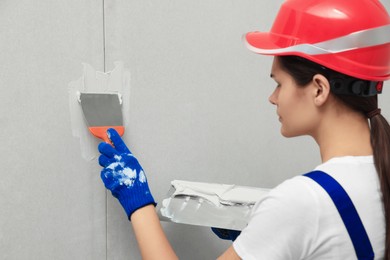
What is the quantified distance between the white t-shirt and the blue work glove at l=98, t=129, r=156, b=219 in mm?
306

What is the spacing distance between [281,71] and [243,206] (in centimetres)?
45

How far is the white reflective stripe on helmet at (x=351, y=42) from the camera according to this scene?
30.1 inches

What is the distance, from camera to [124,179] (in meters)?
1.01

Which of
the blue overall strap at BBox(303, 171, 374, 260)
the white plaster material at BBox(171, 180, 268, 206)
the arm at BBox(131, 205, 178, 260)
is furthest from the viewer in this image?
the white plaster material at BBox(171, 180, 268, 206)

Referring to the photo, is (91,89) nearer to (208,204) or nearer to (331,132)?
(208,204)

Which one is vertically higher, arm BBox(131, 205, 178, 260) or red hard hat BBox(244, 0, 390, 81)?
red hard hat BBox(244, 0, 390, 81)

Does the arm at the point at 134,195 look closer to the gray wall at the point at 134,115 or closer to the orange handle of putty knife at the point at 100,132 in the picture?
the orange handle of putty knife at the point at 100,132

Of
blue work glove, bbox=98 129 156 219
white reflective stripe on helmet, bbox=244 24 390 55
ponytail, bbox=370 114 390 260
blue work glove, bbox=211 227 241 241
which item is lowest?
blue work glove, bbox=211 227 241 241

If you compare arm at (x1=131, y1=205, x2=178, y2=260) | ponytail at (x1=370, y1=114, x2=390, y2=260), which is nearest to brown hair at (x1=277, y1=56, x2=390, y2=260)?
ponytail at (x1=370, y1=114, x2=390, y2=260)

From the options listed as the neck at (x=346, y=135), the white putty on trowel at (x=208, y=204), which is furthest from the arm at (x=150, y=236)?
the neck at (x=346, y=135)

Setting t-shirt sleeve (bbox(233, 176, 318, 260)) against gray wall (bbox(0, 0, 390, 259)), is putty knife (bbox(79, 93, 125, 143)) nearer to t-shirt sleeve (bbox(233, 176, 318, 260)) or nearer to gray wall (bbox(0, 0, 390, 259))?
gray wall (bbox(0, 0, 390, 259))

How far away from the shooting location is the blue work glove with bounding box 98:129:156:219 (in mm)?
981

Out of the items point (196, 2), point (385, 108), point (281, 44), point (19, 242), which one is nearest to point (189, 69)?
point (196, 2)

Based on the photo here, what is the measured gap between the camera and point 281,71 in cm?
82
